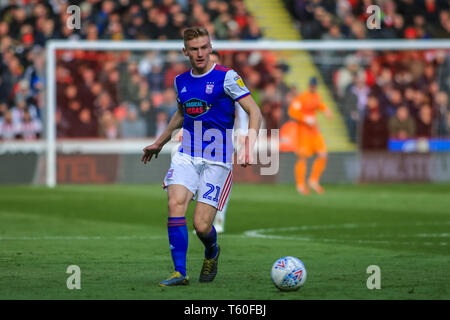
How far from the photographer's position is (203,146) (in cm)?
770

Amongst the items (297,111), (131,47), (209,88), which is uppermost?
(131,47)

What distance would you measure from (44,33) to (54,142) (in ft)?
13.4

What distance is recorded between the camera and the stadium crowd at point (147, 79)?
21.9m

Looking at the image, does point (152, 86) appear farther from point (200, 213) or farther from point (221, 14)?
point (200, 213)

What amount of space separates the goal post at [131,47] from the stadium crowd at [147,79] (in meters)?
0.69

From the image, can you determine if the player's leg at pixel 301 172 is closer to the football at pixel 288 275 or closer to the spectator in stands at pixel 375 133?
the spectator in stands at pixel 375 133

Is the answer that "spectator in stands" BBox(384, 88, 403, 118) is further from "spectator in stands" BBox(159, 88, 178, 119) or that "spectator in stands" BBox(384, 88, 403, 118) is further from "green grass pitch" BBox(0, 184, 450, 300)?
"spectator in stands" BBox(159, 88, 178, 119)

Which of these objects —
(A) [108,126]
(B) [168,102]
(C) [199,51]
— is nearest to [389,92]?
(B) [168,102]

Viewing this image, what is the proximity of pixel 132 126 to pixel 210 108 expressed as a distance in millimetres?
14475

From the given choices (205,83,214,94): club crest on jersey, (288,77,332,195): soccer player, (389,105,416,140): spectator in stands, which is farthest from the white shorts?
(389,105,416,140): spectator in stands

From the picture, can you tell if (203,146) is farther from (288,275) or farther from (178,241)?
(288,275)

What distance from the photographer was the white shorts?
7602 mm

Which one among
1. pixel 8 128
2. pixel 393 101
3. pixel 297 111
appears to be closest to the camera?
pixel 297 111
